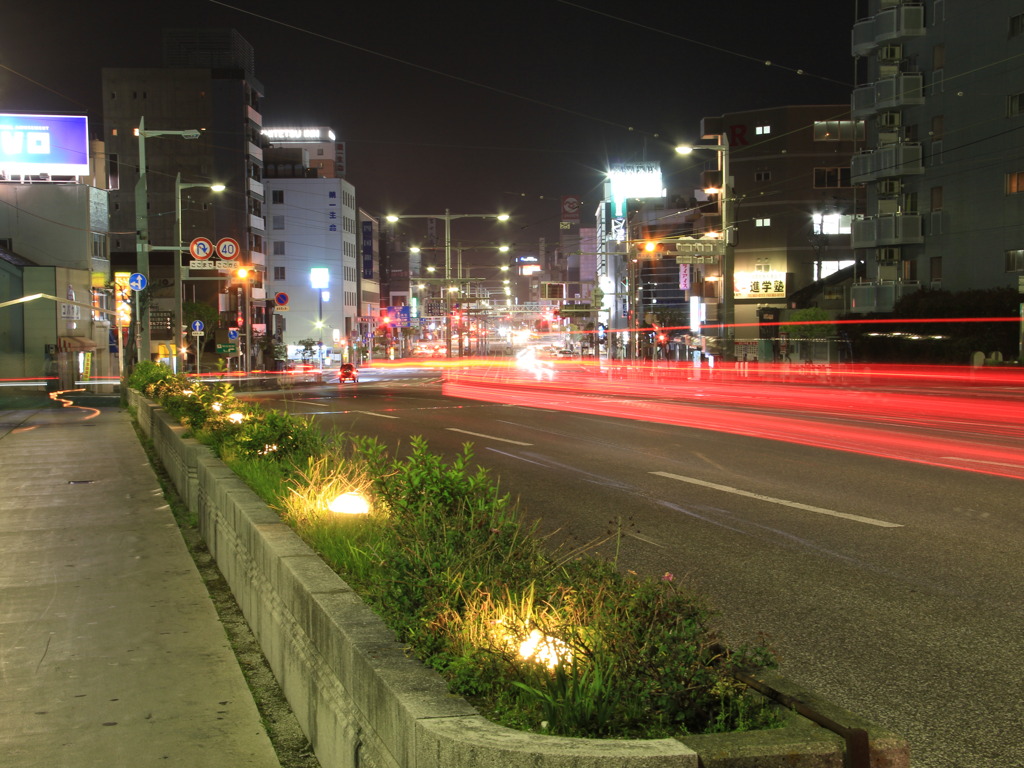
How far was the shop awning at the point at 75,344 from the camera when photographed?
58812 mm

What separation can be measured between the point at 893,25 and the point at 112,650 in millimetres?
50643

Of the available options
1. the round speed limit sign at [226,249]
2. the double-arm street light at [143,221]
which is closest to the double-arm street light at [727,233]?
the round speed limit sign at [226,249]

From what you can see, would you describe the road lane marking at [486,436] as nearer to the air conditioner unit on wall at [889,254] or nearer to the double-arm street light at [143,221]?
the double-arm street light at [143,221]

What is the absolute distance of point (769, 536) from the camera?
9336 millimetres

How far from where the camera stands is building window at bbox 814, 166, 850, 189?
7738 cm

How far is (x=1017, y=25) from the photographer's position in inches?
1625

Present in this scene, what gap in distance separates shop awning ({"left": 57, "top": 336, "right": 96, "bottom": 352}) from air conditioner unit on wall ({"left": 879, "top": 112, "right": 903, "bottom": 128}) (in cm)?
4786

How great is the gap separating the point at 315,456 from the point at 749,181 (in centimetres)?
7330

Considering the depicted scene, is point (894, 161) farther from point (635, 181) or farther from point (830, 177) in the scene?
point (635, 181)

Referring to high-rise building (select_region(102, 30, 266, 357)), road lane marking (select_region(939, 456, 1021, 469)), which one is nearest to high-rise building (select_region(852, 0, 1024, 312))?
road lane marking (select_region(939, 456, 1021, 469))

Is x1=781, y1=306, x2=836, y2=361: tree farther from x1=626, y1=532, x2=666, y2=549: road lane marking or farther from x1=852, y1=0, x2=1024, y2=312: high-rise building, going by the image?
x1=626, y1=532, x2=666, y2=549: road lane marking

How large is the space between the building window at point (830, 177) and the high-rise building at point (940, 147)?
78.1ft

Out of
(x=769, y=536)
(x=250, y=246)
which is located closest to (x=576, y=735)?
(x=769, y=536)

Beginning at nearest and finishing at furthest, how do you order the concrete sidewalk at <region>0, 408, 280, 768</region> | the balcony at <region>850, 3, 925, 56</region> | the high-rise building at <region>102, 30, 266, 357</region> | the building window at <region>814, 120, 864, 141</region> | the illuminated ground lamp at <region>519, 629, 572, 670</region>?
the illuminated ground lamp at <region>519, 629, 572, 670</region>, the concrete sidewalk at <region>0, 408, 280, 768</region>, the balcony at <region>850, 3, 925, 56</region>, the building window at <region>814, 120, 864, 141</region>, the high-rise building at <region>102, 30, 266, 357</region>
